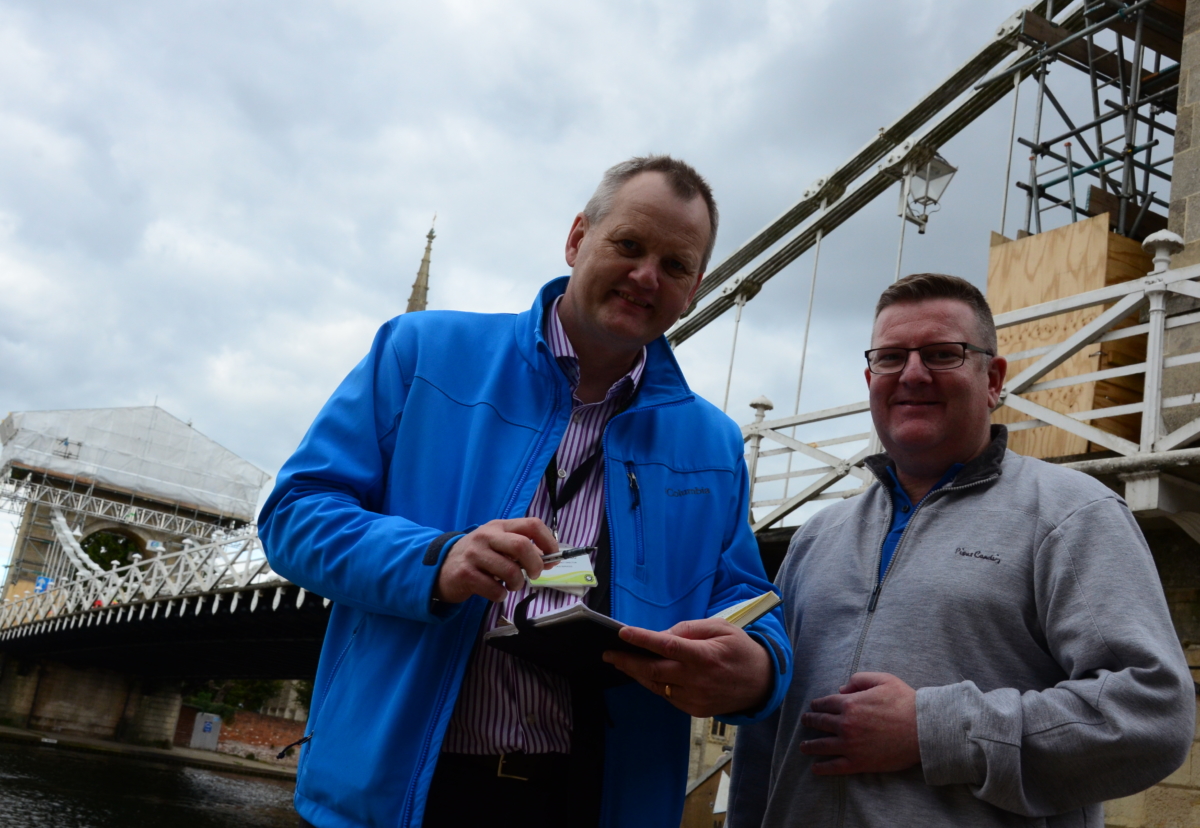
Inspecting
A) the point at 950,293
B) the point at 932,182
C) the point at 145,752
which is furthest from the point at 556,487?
the point at 145,752

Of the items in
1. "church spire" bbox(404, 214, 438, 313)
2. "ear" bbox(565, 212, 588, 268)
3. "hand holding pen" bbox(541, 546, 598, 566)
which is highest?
"church spire" bbox(404, 214, 438, 313)

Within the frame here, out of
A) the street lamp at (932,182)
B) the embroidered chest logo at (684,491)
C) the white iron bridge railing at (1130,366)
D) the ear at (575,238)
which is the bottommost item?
the embroidered chest logo at (684,491)

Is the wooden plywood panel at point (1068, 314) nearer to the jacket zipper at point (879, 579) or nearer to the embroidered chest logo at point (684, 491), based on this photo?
the jacket zipper at point (879, 579)

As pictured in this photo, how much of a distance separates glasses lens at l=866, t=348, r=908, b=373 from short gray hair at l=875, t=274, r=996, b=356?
12 centimetres

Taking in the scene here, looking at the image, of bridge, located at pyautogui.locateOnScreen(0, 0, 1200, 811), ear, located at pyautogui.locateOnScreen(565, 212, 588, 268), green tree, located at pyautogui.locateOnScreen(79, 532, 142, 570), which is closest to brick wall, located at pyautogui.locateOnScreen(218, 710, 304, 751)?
green tree, located at pyautogui.locateOnScreen(79, 532, 142, 570)

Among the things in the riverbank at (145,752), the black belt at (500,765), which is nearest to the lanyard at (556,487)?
the black belt at (500,765)

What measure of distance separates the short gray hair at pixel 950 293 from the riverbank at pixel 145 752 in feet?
105

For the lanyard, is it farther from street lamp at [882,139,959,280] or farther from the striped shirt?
street lamp at [882,139,959,280]

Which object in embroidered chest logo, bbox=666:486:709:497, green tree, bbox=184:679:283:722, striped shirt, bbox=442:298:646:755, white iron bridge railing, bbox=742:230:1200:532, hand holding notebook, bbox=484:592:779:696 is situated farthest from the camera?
green tree, bbox=184:679:283:722

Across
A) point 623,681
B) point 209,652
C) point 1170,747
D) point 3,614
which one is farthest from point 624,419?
point 3,614

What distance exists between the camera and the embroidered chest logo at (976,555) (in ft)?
6.45

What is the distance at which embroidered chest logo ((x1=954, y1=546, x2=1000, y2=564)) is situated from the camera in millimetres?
1965

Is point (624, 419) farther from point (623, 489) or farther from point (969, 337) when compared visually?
point (969, 337)

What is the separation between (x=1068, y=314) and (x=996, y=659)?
188 inches
